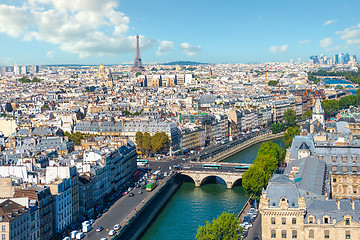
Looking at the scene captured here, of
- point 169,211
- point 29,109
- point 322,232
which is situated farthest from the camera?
point 29,109

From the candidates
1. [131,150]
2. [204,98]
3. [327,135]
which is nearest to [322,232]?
[327,135]

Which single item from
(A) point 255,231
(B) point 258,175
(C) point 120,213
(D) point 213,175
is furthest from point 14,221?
(D) point 213,175

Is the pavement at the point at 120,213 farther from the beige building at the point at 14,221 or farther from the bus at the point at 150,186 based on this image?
the beige building at the point at 14,221

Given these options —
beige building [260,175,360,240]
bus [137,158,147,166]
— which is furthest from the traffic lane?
beige building [260,175,360,240]

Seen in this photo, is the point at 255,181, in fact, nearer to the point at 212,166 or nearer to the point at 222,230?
the point at 222,230

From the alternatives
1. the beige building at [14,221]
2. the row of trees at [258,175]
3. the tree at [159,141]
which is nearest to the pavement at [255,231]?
the row of trees at [258,175]

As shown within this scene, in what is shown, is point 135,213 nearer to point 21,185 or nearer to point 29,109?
point 21,185
